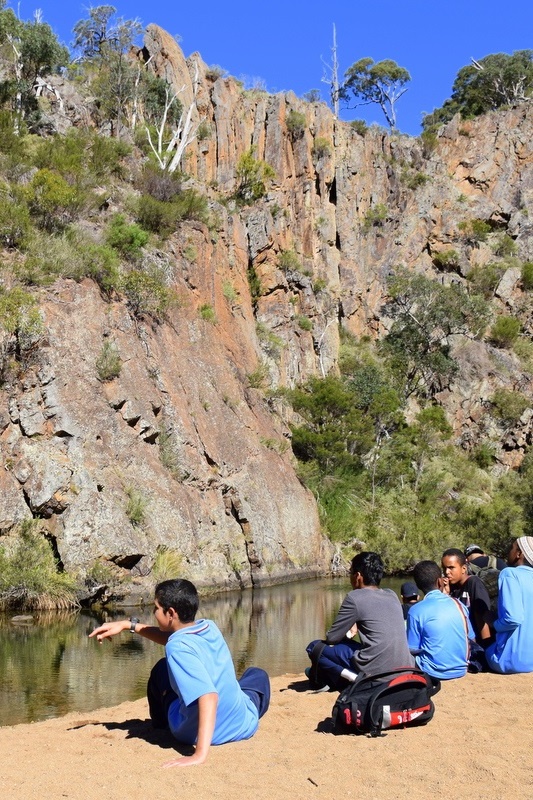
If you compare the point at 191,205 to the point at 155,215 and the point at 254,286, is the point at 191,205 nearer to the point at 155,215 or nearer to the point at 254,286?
the point at 155,215

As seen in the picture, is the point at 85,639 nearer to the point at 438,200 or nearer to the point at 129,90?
the point at 129,90

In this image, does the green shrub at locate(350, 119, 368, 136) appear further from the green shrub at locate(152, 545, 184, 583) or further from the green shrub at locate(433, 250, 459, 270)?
the green shrub at locate(152, 545, 184, 583)

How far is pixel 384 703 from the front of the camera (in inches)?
242

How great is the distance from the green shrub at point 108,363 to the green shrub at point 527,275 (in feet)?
123

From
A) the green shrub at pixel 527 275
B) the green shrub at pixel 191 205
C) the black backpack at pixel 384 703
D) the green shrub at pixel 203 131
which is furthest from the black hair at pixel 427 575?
the green shrub at pixel 527 275

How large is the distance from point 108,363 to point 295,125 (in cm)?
3082

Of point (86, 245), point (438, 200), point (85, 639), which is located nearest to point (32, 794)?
point (85, 639)

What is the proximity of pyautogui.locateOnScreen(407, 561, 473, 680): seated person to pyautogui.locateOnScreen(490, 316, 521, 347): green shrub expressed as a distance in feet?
151

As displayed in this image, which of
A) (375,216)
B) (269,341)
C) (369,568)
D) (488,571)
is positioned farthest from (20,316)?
(375,216)

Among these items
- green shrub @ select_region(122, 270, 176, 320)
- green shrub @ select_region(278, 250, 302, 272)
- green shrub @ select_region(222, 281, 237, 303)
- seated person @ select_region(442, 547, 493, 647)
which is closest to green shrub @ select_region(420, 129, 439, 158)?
green shrub @ select_region(278, 250, 302, 272)

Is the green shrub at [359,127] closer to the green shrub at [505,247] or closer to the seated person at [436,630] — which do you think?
the green shrub at [505,247]

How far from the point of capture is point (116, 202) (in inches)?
1226

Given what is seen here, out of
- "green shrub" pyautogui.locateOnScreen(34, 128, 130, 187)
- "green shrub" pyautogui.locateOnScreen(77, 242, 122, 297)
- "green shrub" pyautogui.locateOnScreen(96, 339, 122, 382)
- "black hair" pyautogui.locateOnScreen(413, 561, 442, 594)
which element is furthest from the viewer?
"green shrub" pyautogui.locateOnScreen(34, 128, 130, 187)

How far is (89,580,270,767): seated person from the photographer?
5137 mm
